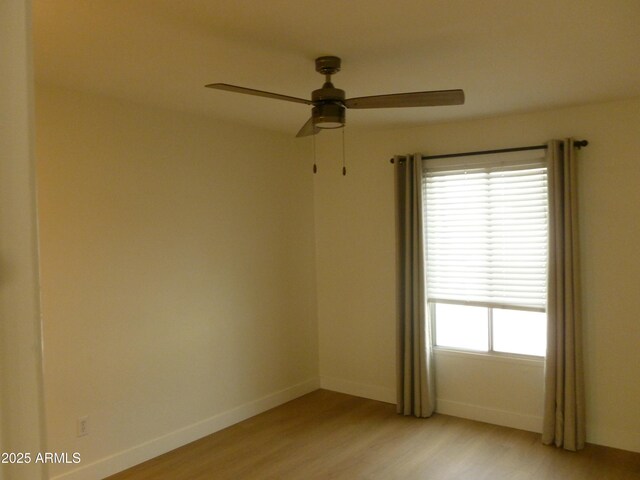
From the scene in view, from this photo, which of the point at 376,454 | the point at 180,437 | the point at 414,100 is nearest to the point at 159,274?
the point at 180,437

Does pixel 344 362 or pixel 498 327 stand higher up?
pixel 498 327

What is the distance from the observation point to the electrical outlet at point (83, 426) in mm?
3256

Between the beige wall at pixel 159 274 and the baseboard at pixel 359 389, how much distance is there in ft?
1.14

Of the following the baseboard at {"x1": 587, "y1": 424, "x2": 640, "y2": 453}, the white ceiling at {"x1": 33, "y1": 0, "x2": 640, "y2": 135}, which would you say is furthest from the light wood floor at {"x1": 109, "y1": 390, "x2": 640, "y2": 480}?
the white ceiling at {"x1": 33, "y1": 0, "x2": 640, "y2": 135}

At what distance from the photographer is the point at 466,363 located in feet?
14.4

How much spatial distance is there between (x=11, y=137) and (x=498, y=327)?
4.31 m

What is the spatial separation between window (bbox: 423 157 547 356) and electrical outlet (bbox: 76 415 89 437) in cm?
287

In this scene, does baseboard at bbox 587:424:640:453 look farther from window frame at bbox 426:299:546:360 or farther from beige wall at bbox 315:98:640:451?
window frame at bbox 426:299:546:360

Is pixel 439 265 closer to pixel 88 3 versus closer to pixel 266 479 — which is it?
pixel 266 479

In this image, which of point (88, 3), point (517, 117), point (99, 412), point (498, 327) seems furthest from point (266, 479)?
point (517, 117)

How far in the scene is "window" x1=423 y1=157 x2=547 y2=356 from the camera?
399cm

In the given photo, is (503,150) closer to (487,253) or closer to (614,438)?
(487,253)

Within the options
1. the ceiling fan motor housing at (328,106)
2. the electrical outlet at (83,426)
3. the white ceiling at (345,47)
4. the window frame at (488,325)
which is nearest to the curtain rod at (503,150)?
the white ceiling at (345,47)

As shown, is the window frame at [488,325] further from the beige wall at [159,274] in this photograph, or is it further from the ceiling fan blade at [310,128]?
the ceiling fan blade at [310,128]
